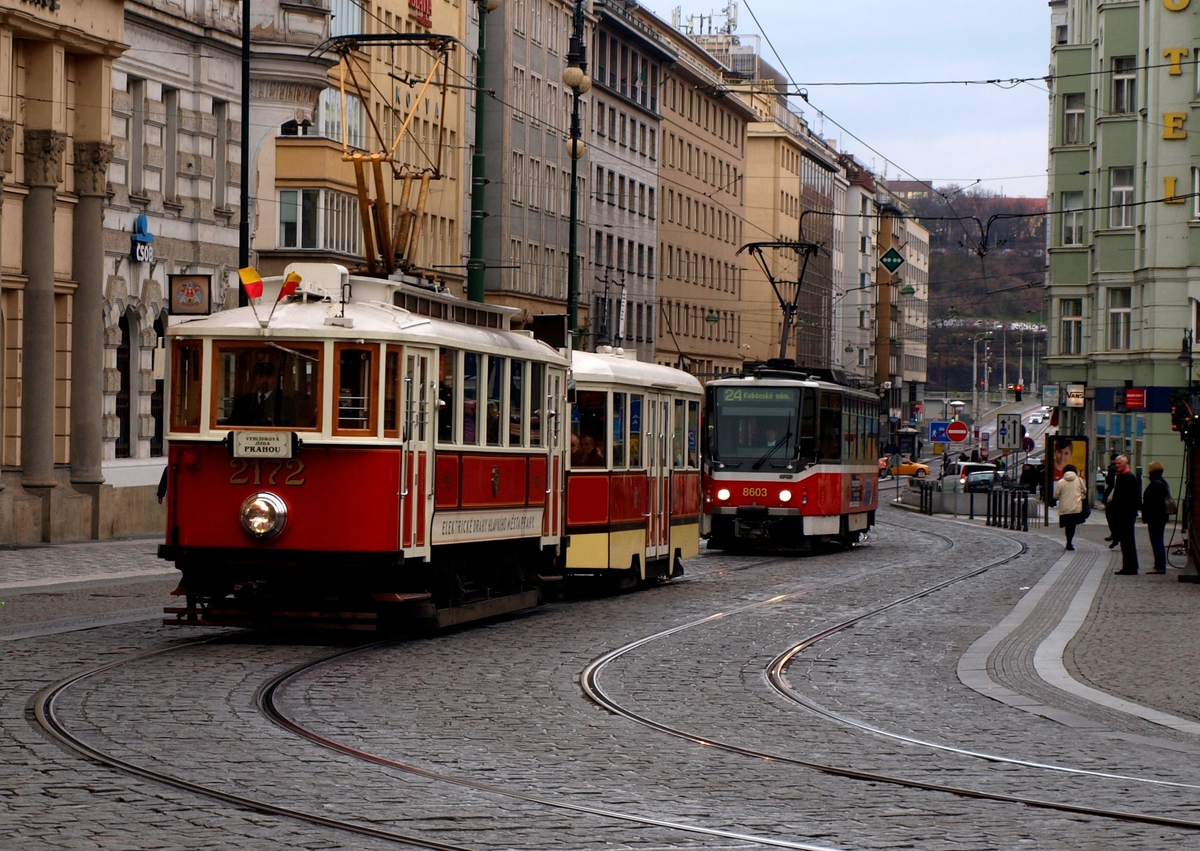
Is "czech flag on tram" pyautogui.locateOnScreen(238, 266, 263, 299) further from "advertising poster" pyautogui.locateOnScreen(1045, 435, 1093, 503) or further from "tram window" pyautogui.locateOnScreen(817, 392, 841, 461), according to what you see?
"advertising poster" pyautogui.locateOnScreen(1045, 435, 1093, 503)

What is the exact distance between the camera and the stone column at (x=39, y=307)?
3288cm

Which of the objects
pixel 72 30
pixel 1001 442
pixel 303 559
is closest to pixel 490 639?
pixel 303 559

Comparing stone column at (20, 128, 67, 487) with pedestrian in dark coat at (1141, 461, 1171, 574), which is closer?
pedestrian in dark coat at (1141, 461, 1171, 574)

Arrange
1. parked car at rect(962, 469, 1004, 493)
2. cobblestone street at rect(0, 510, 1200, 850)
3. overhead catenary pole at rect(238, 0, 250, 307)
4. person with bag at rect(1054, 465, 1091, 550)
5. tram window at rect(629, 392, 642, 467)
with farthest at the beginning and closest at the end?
parked car at rect(962, 469, 1004, 493) < person with bag at rect(1054, 465, 1091, 550) < overhead catenary pole at rect(238, 0, 250, 307) < tram window at rect(629, 392, 642, 467) < cobblestone street at rect(0, 510, 1200, 850)

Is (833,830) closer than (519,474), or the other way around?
(833,830)

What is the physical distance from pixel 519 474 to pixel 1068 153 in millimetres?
55296

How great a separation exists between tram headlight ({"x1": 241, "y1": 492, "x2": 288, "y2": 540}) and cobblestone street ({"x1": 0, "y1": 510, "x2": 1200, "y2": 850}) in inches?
35.4

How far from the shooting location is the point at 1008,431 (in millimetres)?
69812

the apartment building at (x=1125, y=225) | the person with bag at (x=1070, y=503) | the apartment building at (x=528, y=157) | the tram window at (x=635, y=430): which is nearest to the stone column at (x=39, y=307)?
the tram window at (x=635, y=430)

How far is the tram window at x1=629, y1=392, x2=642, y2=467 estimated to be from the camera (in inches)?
945

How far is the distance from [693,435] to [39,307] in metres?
11.6

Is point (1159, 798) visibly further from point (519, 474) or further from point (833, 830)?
point (519, 474)

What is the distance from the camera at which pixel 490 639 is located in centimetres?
1786

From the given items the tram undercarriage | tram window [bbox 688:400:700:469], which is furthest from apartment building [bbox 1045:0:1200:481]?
the tram undercarriage
